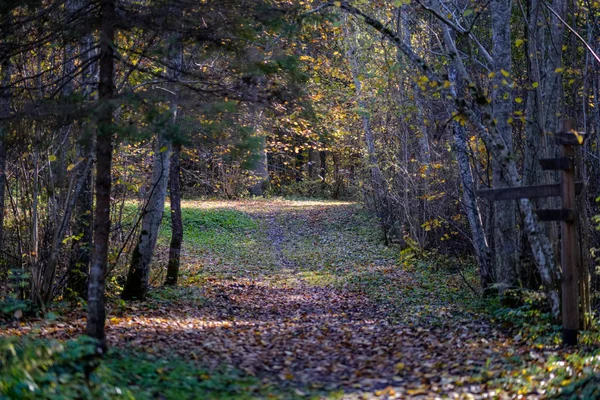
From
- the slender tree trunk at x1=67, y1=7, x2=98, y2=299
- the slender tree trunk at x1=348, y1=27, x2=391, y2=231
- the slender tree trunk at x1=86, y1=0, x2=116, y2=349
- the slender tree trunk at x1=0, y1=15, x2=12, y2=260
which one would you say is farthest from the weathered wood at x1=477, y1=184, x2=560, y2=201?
the slender tree trunk at x1=348, y1=27, x2=391, y2=231

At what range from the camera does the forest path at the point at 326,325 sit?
21.1ft

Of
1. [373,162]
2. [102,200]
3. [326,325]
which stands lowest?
[326,325]

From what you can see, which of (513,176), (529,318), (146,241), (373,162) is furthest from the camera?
(373,162)

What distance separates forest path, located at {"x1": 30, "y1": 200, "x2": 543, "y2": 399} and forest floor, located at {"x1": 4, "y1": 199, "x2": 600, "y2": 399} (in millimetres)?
24

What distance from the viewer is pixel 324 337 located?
861 cm

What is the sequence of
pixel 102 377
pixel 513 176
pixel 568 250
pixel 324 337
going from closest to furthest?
pixel 102 377, pixel 568 250, pixel 513 176, pixel 324 337

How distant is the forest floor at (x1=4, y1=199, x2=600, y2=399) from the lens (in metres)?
5.95

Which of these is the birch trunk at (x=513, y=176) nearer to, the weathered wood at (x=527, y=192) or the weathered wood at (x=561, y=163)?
the weathered wood at (x=527, y=192)

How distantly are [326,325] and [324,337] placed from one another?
917 mm

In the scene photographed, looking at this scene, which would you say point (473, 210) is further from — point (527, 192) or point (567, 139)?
point (567, 139)

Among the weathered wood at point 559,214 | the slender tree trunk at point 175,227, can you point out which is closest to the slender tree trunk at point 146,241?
the slender tree trunk at point 175,227

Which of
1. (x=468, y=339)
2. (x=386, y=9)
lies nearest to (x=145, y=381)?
(x=468, y=339)

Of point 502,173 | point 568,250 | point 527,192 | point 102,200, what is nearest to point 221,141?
point 102,200

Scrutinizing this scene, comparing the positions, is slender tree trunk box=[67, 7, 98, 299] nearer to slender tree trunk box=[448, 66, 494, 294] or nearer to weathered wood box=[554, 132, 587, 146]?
slender tree trunk box=[448, 66, 494, 294]
